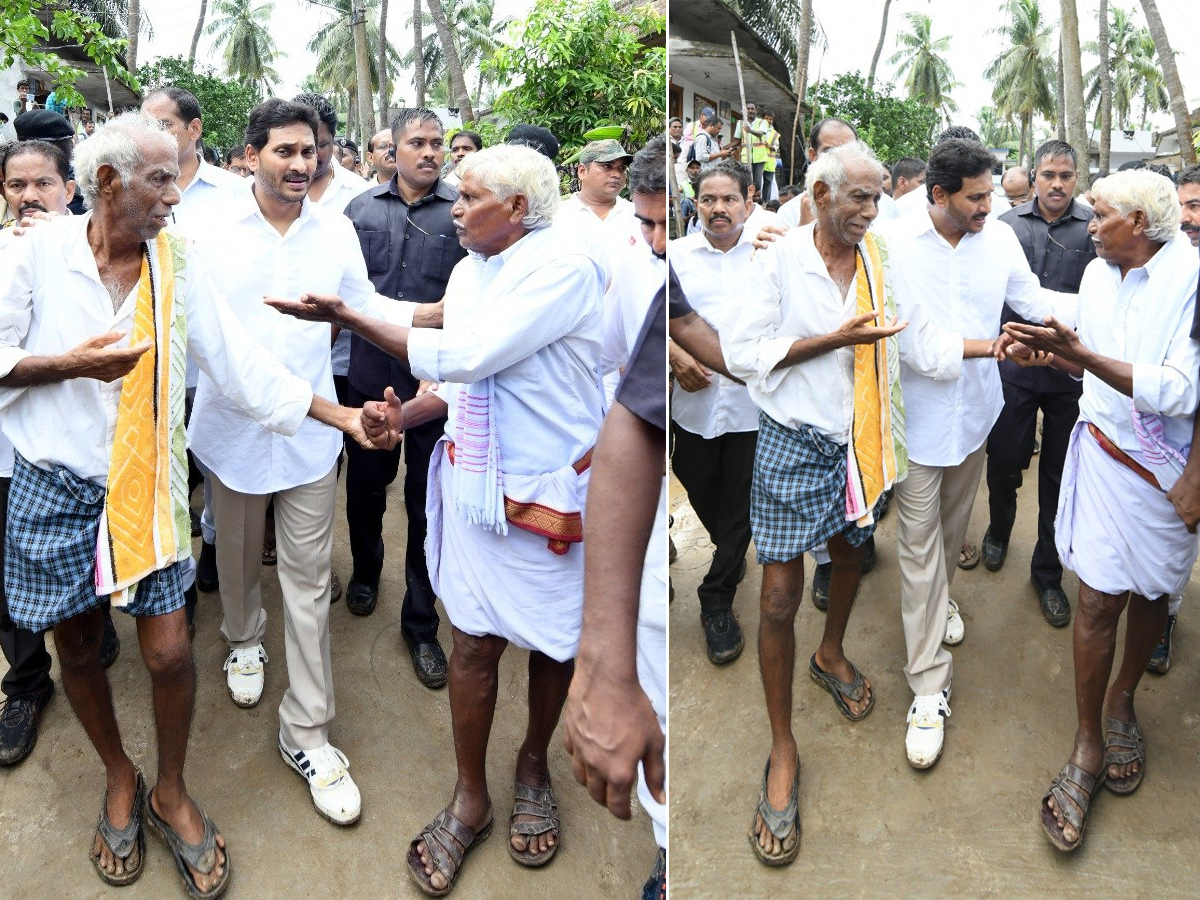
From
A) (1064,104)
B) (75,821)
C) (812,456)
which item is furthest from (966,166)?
(75,821)

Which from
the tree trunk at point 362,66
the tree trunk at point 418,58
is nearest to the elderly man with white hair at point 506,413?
the tree trunk at point 418,58

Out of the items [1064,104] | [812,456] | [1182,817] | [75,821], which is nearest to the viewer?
[812,456]

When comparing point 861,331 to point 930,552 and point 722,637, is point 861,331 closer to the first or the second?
point 722,637

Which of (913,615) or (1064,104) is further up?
(1064,104)

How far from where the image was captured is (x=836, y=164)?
1.46 m

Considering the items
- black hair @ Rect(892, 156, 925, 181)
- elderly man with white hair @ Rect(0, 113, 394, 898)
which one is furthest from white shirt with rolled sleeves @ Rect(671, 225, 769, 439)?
elderly man with white hair @ Rect(0, 113, 394, 898)

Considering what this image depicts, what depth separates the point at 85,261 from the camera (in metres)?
2.24

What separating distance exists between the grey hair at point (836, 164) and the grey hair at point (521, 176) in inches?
36.0

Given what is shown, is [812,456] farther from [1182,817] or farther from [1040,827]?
[1182,817]

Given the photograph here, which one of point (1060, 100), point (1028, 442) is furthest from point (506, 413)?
point (1028, 442)

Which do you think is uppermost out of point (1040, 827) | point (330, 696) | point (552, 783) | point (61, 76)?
point (61, 76)

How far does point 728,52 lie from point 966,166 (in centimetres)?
128

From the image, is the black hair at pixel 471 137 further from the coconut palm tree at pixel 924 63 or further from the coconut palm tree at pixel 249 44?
the coconut palm tree at pixel 924 63

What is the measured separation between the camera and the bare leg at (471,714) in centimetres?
253
